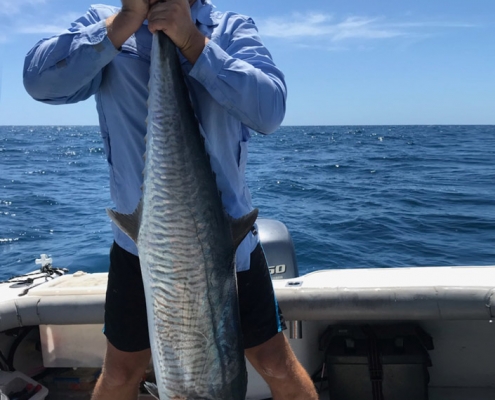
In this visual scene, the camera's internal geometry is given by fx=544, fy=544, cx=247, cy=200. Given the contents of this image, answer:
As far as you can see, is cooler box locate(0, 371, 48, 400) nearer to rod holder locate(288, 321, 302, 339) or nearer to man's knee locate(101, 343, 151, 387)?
man's knee locate(101, 343, 151, 387)

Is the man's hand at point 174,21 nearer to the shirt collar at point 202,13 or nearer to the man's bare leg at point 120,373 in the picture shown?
the shirt collar at point 202,13

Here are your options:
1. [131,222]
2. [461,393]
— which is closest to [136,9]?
[131,222]

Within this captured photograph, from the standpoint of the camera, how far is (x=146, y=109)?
1.76 meters

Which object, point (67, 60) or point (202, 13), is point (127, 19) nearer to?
point (67, 60)

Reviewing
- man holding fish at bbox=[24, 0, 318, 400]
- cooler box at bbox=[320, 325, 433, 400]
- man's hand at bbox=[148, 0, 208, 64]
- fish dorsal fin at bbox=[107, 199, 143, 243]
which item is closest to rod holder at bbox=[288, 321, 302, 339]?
cooler box at bbox=[320, 325, 433, 400]

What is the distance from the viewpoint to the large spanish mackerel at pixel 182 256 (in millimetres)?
1442

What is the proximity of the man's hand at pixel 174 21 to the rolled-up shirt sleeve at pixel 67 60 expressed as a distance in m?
0.18

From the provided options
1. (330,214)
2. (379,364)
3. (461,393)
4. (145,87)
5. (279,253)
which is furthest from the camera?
(330,214)

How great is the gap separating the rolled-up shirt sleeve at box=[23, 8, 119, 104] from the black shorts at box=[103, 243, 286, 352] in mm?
579

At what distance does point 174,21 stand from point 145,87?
0.33 meters

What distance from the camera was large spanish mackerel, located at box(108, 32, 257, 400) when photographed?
1.44 meters

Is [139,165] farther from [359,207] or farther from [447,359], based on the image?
[359,207]

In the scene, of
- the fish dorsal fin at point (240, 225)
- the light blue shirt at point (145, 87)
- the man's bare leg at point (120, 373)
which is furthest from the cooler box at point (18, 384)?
the fish dorsal fin at point (240, 225)

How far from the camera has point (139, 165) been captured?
1.78 metres
